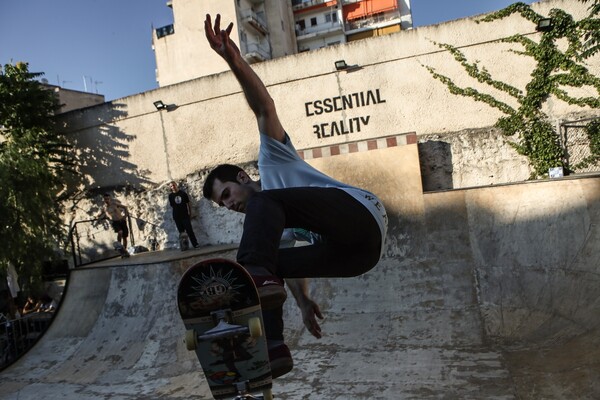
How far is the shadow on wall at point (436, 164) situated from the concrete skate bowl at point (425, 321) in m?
2.57

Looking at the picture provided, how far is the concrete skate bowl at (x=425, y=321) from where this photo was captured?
451cm

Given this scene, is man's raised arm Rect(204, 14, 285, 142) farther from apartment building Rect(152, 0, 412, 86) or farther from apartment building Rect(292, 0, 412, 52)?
apartment building Rect(292, 0, 412, 52)

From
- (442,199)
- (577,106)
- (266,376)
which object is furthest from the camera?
(577,106)

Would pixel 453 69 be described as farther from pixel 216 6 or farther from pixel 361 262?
pixel 216 6

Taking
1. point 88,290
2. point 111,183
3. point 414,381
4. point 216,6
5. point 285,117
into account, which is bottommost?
point 414,381

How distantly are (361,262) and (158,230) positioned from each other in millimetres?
10467

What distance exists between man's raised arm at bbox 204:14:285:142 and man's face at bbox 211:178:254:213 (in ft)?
1.04

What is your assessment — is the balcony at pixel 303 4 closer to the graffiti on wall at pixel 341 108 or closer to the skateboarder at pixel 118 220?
the graffiti on wall at pixel 341 108

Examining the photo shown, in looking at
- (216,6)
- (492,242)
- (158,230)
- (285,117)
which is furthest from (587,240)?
(216,6)

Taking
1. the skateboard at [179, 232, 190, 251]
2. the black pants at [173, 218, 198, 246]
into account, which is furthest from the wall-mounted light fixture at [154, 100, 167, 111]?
the skateboard at [179, 232, 190, 251]

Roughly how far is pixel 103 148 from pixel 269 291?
12.3m

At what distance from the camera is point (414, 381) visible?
4453 millimetres

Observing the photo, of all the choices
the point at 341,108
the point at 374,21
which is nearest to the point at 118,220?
the point at 341,108

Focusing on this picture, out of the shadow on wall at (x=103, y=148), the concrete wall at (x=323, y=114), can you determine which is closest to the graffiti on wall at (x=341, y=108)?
the concrete wall at (x=323, y=114)
